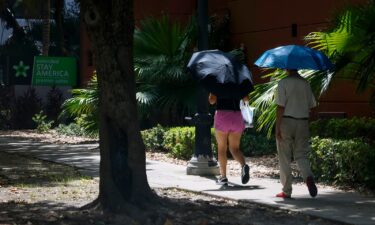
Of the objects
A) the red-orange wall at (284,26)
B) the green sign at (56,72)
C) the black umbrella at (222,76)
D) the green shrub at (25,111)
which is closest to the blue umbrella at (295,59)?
the black umbrella at (222,76)

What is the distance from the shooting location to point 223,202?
9.48 metres

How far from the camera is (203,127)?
39.7 feet

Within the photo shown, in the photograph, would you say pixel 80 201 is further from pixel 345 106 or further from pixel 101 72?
pixel 345 106

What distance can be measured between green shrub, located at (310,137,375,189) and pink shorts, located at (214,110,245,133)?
1.43 m

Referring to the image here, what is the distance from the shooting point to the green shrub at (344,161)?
1017 centimetres

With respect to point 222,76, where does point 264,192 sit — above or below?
below

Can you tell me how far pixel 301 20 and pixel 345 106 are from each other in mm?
2484

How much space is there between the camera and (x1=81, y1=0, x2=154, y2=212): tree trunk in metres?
8.27

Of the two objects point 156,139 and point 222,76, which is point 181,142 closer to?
point 156,139

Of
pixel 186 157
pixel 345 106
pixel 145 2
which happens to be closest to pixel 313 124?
pixel 345 106

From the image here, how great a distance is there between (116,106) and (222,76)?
8.04 feet

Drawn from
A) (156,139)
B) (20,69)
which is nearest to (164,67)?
(156,139)

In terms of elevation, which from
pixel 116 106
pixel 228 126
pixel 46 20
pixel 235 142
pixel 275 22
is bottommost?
pixel 235 142

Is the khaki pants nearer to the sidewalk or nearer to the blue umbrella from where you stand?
the sidewalk
